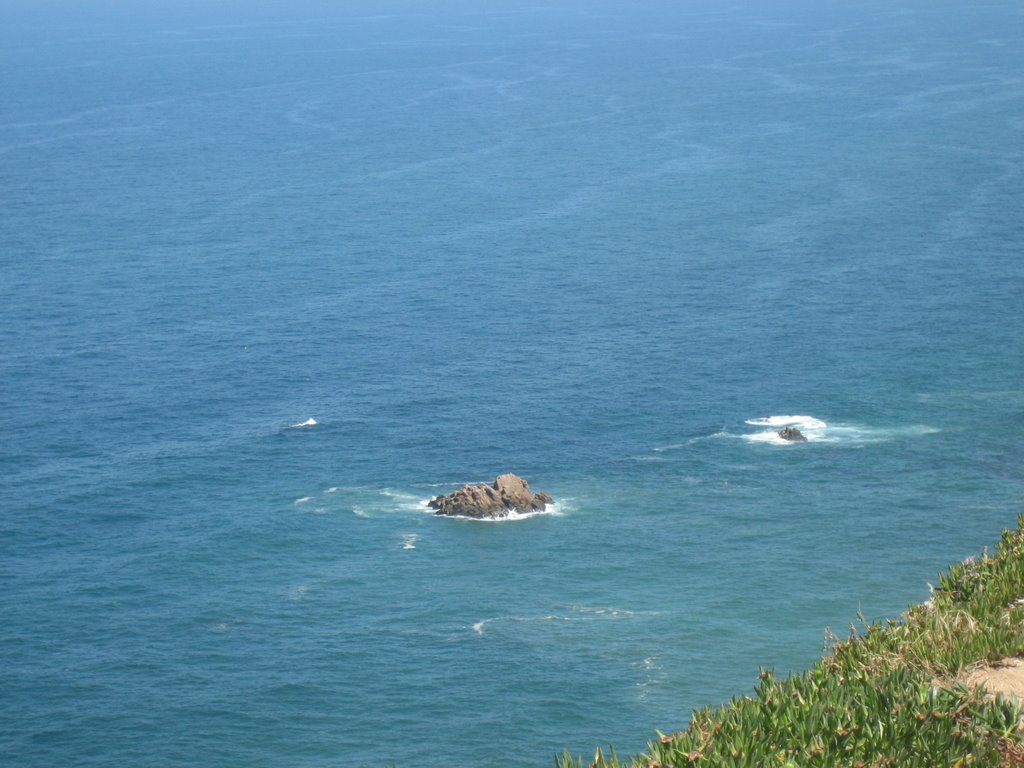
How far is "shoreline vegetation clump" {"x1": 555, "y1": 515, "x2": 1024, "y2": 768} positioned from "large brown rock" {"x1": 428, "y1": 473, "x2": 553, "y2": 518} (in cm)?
8197

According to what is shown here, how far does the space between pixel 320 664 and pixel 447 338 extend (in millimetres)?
64669

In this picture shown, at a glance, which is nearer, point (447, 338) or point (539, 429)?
point (539, 429)

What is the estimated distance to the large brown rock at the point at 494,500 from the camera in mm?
115812

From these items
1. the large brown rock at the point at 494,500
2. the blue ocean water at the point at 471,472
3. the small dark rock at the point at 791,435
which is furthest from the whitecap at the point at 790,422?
the large brown rock at the point at 494,500

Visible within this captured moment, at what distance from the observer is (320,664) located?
3745 inches

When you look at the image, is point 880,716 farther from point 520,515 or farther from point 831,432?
point 831,432

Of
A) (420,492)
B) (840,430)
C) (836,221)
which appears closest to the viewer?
(420,492)

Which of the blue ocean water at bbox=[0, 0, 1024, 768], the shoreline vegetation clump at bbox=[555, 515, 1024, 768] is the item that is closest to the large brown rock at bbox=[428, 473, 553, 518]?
the blue ocean water at bbox=[0, 0, 1024, 768]

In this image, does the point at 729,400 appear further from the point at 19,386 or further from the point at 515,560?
the point at 19,386

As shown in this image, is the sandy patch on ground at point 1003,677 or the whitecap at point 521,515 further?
the whitecap at point 521,515

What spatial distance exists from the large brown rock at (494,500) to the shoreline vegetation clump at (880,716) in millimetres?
81967

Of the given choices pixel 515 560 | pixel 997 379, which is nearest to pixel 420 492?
pixel 515 560

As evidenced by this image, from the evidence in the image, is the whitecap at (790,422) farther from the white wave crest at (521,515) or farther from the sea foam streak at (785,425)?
the white wave crest at (521,515)

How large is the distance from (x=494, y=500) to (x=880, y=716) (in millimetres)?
87712
